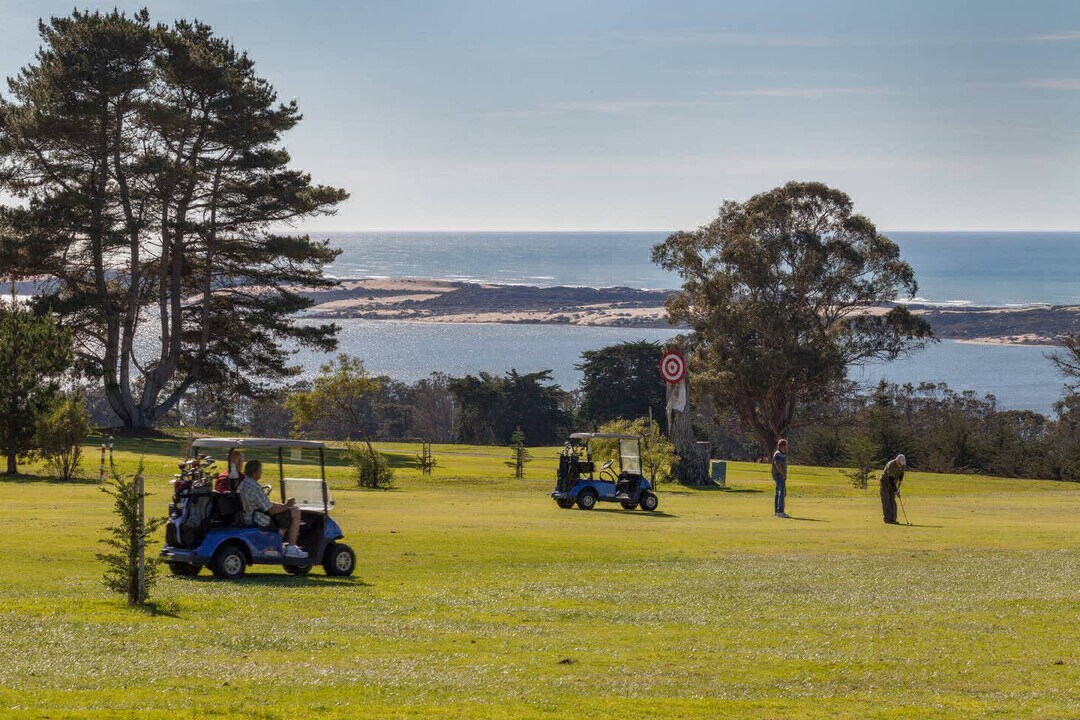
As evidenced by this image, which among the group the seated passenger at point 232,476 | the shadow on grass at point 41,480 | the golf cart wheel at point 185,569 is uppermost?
the seated passenger at point 232,476

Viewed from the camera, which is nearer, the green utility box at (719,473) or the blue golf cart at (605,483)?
the blue golf cart at (605,483)

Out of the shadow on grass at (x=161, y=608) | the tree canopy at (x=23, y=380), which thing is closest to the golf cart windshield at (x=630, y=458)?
the tree canopy at (x=23, y=380)

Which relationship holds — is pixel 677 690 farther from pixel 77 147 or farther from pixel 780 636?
pixel 77 147

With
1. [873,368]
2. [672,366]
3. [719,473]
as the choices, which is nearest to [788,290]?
[719,473]

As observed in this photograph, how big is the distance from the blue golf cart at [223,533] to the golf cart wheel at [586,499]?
11955 mm

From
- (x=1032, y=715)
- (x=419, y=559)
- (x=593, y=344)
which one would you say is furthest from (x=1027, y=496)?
(x=593, y=344)

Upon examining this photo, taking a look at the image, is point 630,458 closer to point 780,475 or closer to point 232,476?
point 780,475

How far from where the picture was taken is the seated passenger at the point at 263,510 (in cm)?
1500

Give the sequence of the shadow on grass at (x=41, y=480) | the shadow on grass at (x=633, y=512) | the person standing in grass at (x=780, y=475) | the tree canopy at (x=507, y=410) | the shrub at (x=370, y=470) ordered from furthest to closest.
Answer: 1. the tree canopy at (x=507, y=410)
2. the shrub at (x=370, y=470)
3. the shadow on grass at (x=41, y=480)
4. the person standing in grass at (x=780, y=475)
5. the shadow on grass at (x=633, y=512)

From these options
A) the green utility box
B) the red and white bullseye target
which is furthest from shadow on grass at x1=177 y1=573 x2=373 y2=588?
the green utility box

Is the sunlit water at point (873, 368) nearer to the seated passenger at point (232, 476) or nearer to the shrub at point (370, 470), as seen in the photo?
the shrub at point (370, 470)

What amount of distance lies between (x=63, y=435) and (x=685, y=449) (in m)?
17.5

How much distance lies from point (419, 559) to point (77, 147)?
41.6 meters

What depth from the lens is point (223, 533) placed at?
15008mm
